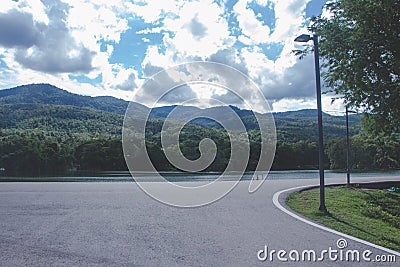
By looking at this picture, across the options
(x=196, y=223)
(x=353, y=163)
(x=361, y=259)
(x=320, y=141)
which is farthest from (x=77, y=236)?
(x=353, y=163)

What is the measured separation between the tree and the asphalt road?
21.9 ft

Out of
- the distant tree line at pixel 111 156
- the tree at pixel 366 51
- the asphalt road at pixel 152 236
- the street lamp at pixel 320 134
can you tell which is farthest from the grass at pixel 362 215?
the distant tree line at pixel 111 156

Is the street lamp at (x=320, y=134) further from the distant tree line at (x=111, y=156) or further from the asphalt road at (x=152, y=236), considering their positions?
the distant tree line at (x=111, y=156)

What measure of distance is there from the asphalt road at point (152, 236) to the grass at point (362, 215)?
902 mm

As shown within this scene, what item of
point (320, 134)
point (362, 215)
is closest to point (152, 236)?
point (320, 134)

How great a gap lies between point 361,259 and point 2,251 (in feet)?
20.0

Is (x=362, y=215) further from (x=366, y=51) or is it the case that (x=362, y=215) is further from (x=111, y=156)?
(x=111, y=156)

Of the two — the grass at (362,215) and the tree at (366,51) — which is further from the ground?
the tree at (366,51)

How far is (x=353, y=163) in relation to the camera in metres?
64.9

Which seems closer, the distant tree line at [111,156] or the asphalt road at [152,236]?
the asphalt road at [152,236]

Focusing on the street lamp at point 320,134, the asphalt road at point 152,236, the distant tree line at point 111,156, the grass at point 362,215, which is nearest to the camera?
the asphalt road at point 152,236

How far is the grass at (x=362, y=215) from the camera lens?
28.5 feet

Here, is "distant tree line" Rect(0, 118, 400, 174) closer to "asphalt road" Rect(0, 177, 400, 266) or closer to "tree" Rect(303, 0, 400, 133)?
"tree" Rect(303, 0, 400, 133)

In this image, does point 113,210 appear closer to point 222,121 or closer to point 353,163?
point 222,121
